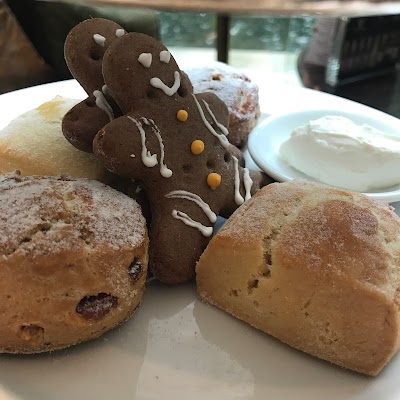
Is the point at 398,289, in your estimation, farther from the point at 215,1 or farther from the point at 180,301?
the point at 215,1

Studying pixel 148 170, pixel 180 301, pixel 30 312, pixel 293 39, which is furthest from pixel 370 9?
pixel 293 39

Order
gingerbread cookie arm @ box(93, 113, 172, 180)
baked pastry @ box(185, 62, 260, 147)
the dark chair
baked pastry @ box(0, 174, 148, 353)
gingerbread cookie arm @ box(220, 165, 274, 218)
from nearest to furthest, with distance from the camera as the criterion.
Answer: baked pastry @ box(0, 174, 148, 353)
gingerbread cookie arm @ box(93, 113, 172, 180)
gingerbread cookie arm @ box(220, 165, 274, 218)
baked pastry @ box(185, 62, 260, 147)
the dark chair

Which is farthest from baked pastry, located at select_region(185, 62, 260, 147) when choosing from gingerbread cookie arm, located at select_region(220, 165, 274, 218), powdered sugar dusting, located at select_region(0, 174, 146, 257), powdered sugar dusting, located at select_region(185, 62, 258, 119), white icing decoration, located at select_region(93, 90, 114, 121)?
powdered sugar dusting, located at select_region(0, 174, 146, 257)

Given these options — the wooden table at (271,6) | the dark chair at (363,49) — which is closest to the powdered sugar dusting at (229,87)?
the wooden table at (271,6)

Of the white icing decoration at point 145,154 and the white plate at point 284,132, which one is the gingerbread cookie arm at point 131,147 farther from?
the white plate at point 284,132

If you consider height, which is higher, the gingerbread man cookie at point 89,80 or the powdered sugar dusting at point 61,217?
the gingerbread man cookie at point 89,80

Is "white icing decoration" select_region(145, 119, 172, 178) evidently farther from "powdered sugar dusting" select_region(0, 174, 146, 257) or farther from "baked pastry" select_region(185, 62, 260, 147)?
"baked pastry" select_region(185, 62, 260, 147)
